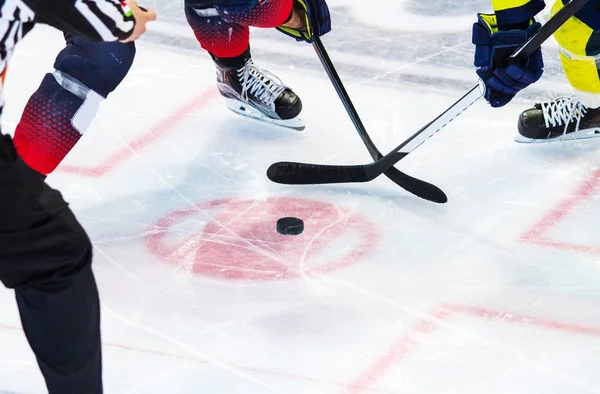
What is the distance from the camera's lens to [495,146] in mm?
2674

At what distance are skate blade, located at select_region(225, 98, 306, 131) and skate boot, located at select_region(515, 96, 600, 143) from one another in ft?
1.98

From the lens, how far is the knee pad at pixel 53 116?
2.24m

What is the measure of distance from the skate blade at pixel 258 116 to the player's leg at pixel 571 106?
61 centimetres

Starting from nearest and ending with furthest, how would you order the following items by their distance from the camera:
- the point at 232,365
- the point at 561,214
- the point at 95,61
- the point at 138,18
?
the point at 138,18, the point at 232,365, the point at 95,61, the point at 561,214

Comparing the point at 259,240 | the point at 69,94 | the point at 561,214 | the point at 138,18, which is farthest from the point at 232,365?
the point at 561,214

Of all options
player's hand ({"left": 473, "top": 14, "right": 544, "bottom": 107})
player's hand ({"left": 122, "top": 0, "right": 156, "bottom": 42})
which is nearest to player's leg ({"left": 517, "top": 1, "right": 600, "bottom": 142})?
player's hand ({"left": 473, "top": 14, "right": 544, "bottom": 107})

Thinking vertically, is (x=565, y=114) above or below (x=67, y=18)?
below

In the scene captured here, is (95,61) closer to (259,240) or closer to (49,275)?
(259,240)

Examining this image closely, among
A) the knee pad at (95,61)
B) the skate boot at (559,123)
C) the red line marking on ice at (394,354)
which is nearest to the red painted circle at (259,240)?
the red line marking on ice at (394,354)

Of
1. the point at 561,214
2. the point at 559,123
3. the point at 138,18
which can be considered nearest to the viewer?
the point at 138,18

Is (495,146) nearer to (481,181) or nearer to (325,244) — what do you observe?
(481,181)

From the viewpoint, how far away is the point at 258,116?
2871mm

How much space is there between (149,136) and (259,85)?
350mm

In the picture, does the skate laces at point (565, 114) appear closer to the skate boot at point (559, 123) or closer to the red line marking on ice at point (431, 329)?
the skate boot at point (559, 123)
